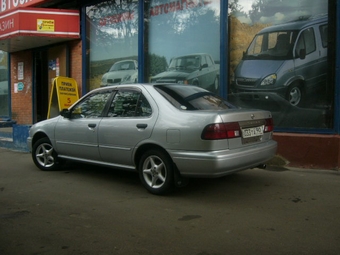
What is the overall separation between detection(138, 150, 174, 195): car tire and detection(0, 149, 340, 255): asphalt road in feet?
0.49

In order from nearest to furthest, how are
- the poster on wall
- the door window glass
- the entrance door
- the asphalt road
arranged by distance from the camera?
the asphalt road
the door window glass
the entrance door
the poster on wall

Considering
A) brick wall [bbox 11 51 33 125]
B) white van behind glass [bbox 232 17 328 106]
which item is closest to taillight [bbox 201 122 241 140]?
white van behind glass [bbox 232 17 328 106]

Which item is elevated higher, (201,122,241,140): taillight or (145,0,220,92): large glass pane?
(145,0,220,92): large glass pane

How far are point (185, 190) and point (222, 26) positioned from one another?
4.48 meters

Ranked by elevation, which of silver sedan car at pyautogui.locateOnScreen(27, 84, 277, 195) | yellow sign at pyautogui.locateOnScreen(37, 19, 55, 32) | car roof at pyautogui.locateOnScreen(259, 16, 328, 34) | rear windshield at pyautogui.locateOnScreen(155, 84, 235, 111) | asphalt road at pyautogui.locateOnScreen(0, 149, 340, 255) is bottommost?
asphalt road at pyautogui.locateOnScreen(0, 149, 340, 255)

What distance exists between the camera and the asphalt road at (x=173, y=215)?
3.57 meters

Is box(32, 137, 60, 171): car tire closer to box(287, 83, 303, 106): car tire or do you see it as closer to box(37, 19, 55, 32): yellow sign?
box(287, 83, 303, 106): car tire

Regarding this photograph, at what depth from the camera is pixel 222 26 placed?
8453 mm

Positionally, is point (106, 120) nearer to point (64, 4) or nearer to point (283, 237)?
point (283, 237)

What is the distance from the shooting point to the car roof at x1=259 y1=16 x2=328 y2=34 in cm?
725

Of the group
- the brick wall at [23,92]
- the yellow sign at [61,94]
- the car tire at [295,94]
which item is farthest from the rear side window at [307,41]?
the brick wall at [23,92]

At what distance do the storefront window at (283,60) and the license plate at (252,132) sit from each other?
2.48 meters

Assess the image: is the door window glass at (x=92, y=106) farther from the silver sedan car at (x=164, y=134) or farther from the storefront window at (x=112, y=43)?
the storefront window at (x=112, y=43)

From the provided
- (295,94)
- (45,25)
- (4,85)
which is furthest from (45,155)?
(4,85)
